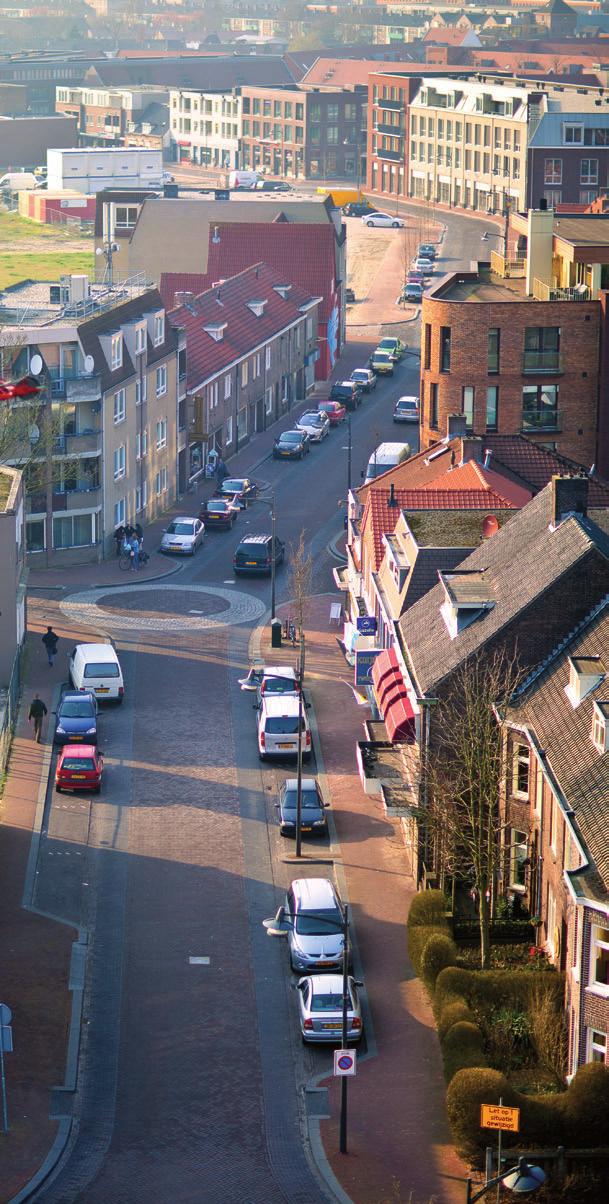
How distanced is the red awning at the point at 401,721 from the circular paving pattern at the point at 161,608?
2292cm

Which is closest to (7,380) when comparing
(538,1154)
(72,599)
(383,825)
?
(72,599)

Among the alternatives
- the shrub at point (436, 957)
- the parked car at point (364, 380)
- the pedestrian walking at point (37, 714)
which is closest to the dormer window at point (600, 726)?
the shrub at point (436, 957)

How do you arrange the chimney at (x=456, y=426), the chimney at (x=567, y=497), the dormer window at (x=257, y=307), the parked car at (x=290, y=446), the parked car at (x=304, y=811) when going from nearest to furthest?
the chimney at (x=567, y=497), the parked car at (x=304, y=811), the chimney at (x=456, y=426), the parked car at (x=290, y=446), the dormer window at (x=257, y=307)

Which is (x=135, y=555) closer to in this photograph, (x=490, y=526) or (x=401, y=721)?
(x=490, y=526)

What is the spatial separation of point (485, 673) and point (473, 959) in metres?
7.72

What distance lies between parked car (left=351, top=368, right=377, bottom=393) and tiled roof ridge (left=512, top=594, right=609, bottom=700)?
7347cm

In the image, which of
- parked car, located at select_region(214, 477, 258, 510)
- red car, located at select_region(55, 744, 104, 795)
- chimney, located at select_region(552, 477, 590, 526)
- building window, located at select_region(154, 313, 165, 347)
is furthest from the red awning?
parked car, located at select_region(214, 477, 258, 510)

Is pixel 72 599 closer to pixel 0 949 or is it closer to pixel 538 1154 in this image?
pixel 0 949

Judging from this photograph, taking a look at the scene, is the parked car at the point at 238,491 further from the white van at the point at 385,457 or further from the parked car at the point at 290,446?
the parked car at the point at 290,446

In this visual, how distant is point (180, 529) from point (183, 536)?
2.40 ft

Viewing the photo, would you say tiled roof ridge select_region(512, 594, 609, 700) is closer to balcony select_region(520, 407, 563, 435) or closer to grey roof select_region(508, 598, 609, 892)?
grey roof select_region(508, 598, 609, 892)

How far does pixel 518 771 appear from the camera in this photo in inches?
2032

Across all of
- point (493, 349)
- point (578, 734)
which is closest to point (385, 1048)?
point (578, 734)

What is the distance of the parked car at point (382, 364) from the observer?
131 m
